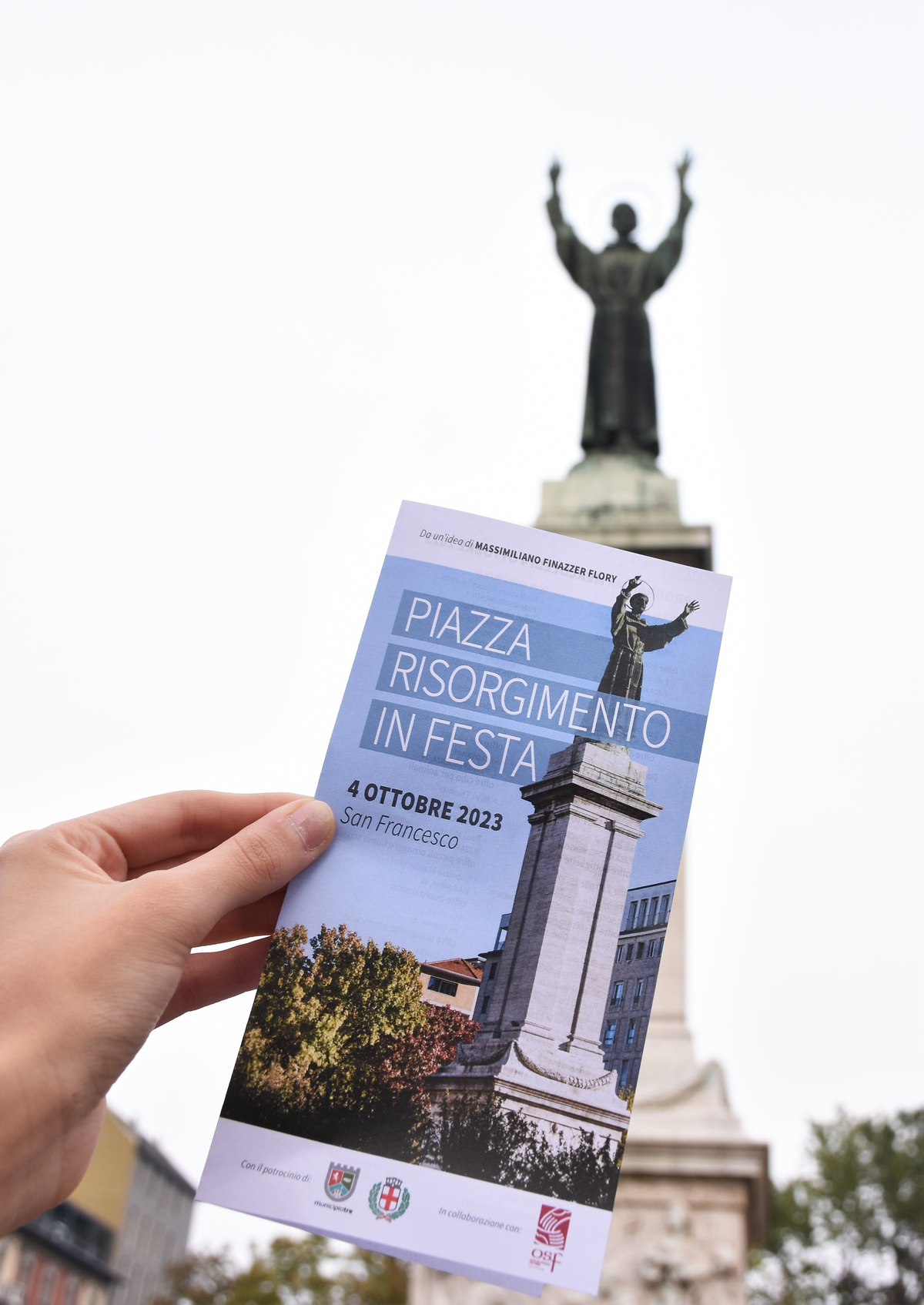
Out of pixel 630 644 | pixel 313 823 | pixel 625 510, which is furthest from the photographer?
pixel 625 510

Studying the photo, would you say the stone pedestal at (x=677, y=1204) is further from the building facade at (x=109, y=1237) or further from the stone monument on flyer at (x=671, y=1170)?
the building facade at (x=109, y=1237)

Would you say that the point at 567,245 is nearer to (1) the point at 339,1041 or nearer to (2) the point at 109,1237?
(1) the point at 339,1041

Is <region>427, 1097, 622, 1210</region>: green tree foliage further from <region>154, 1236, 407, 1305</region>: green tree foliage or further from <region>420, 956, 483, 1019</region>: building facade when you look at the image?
<region>154, 1236, 407, 1305</region>: green tree foliage

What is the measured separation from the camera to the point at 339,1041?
80.4 inches

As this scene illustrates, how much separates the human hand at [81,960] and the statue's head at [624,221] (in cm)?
962

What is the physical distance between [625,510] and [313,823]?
6.92 metres

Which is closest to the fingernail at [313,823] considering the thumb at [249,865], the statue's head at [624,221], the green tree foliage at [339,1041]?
the thumb at [249,865]

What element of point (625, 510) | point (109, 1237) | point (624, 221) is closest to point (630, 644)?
point (625, 510)

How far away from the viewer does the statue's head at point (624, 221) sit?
10.9 m

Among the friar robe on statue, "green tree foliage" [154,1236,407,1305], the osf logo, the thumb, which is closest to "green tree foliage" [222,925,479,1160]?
the thumb

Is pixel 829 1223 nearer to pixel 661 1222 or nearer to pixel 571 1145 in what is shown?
pixel 661 1222

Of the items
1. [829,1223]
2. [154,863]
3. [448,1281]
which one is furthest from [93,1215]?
[154,863]

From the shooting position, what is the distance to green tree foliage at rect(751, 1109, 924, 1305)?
33.1 meters

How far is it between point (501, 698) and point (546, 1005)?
0.51 metres
